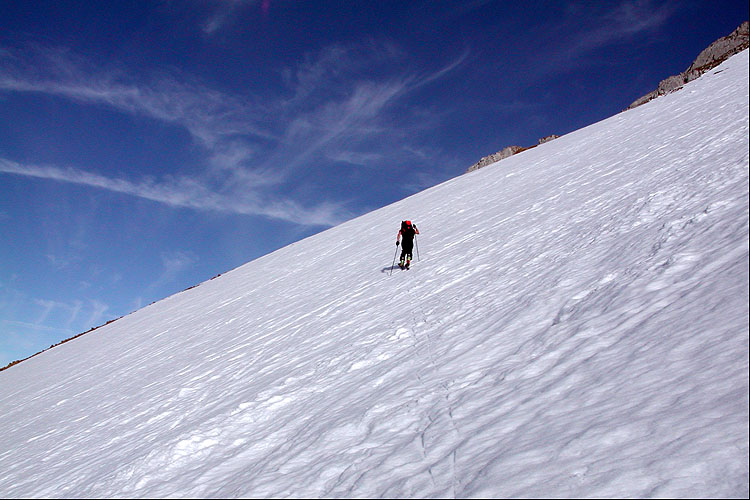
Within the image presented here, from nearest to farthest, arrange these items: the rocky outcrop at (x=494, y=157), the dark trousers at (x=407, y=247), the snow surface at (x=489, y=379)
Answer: the snow surface at (x=489, y=379), the dark trousers at (x=407, y=247), the rocky outcrop at (x=494, y=157)

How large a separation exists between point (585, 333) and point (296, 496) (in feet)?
10.7

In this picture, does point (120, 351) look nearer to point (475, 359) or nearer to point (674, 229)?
point (475, 359)

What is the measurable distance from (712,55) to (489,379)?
49.9m

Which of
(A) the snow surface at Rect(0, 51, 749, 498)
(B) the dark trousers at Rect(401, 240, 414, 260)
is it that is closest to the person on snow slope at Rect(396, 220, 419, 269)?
(B) the dark trousers at Rect(401, 240, 414, 260)

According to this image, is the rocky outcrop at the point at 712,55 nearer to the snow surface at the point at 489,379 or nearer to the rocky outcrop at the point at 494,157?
the rocky outcrop at the point at 494,157

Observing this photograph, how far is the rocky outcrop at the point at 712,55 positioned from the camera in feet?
115

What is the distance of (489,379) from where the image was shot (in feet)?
14.4

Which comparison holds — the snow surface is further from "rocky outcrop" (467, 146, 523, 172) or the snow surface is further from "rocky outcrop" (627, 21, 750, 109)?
"rocky outcrop" (467, 146, 523, 172)

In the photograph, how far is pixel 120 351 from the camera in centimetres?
1546

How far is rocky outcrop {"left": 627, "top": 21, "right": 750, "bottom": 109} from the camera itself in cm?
3512

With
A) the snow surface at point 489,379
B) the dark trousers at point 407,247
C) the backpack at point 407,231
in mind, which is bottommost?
the snow surface at point 489,379

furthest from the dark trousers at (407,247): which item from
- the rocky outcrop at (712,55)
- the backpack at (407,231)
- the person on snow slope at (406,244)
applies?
the rocky outcrop at (712,55)

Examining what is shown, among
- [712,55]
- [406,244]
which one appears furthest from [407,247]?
[712,55]

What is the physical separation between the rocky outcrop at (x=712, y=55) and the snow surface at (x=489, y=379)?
28.0 metres
